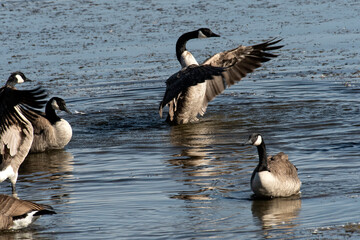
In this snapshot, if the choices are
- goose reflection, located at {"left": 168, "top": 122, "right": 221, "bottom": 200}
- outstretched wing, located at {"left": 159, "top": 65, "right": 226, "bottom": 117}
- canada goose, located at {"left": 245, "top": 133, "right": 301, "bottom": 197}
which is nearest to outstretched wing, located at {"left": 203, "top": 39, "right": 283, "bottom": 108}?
goose reflection, located at {"left": 168, "top": 122, "right": 221, "bottom": 200}

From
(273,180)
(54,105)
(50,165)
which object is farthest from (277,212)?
(54,105)

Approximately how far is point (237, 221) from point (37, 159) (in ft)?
14.9

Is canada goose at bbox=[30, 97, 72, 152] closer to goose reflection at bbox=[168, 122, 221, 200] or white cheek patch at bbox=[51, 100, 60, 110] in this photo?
white cheek patch at bbox=[51, 100, 60, 110]

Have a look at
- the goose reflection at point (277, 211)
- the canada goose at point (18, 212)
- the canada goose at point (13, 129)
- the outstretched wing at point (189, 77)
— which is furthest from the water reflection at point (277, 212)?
the outstretched wing at point (189, 77)

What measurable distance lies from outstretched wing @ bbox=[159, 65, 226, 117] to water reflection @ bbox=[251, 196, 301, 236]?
3.74m

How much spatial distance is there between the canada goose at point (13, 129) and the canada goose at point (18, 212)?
1209 millimetres

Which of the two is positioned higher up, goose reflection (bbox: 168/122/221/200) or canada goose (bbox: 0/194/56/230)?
canada goose (bbox: 0/194/56/230)

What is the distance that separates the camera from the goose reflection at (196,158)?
8.24m

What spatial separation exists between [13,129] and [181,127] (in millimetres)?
4116

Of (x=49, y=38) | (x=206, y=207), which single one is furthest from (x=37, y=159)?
(x=49, y=38)

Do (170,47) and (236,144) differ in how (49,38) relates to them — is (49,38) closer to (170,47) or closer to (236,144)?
(170,47)

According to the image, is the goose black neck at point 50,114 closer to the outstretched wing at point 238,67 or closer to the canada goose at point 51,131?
the canada goose at point 51,131

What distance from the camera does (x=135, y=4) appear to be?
2281 centimetres

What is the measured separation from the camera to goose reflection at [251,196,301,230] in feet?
22.4
